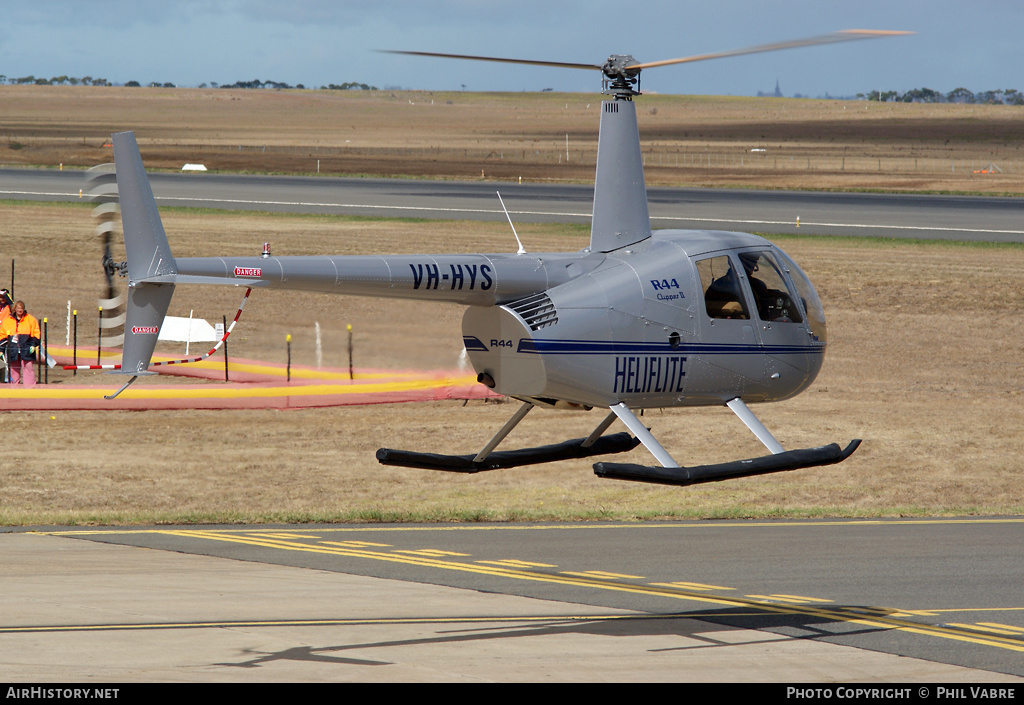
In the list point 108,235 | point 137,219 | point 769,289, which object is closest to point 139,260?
point 137,219

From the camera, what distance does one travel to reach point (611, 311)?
567 inches

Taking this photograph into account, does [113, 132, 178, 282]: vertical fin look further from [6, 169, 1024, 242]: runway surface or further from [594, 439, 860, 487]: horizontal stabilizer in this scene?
[6, 169, 1024, 242]: runway surface

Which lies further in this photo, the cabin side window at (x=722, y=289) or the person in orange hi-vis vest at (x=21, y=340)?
the person in orange hi-vis vest at (x=21, y=340)

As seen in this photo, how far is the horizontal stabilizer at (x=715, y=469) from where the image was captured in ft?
43.2

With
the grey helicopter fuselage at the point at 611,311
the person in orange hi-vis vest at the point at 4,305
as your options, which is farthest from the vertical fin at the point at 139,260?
the person in orange hi-vis vest at the point at 4,305

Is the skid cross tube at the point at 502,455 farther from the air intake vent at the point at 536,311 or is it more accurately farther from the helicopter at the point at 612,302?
the air intake vent at the point at 536,311

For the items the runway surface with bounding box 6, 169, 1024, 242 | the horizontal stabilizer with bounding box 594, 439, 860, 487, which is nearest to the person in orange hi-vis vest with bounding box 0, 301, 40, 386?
the horizontal stabilizer with bounding box 594, 439, 860, 487

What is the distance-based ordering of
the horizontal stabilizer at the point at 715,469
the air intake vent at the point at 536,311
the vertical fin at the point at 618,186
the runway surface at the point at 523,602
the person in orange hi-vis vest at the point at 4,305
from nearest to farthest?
the horizontal stabilizer at the point at 715,469, the air intake vent at the point at 536,311, the vertical fin at the point at 618,186, the runway surface at the point at 523,602, the person in orange hi-vis vest at the point at 4,305

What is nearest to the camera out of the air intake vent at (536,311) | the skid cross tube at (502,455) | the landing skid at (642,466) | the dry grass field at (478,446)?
the landing skid at (642,466)

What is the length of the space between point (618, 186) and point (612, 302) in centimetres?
159

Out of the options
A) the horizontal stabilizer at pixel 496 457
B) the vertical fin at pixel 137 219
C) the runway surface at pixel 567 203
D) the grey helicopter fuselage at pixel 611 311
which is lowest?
the horizontal stabilizer at pixel 496 457

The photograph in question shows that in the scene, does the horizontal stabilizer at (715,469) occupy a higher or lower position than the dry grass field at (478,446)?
higher

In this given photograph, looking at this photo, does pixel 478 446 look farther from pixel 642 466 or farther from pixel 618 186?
pixel 642 466

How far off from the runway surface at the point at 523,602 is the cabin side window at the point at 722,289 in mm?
4289
